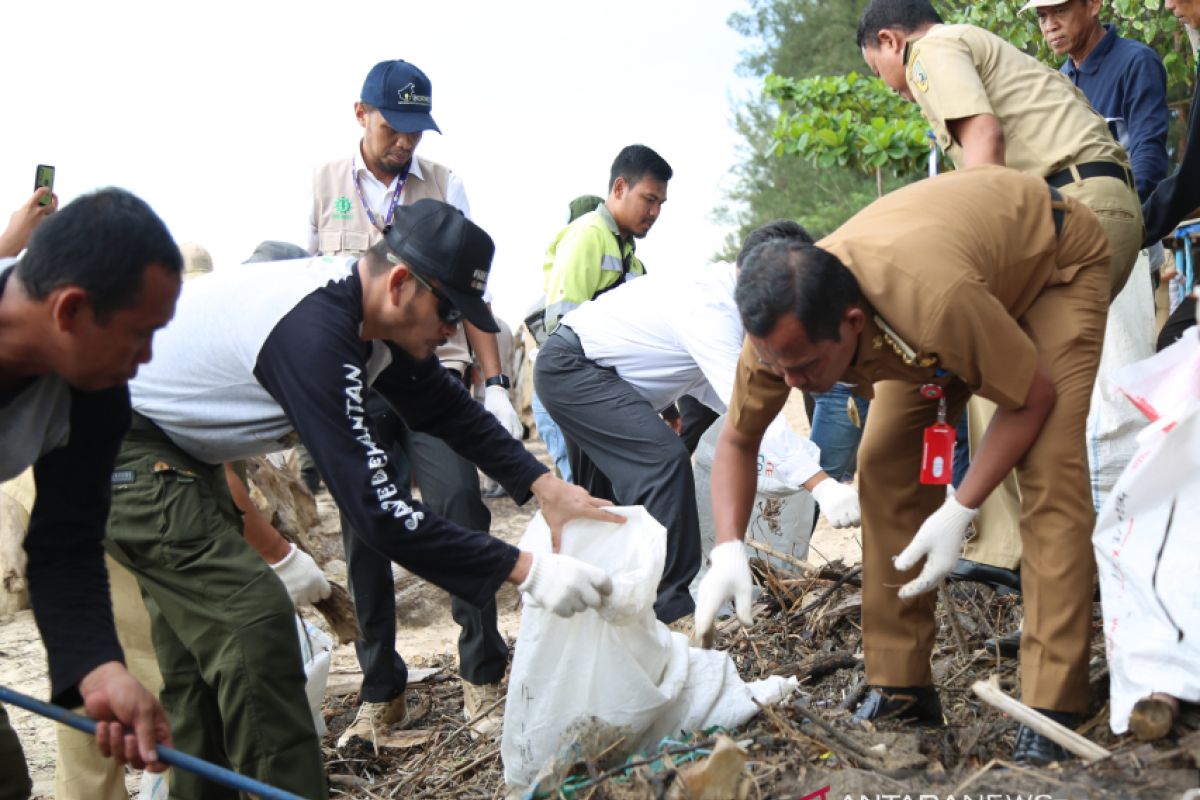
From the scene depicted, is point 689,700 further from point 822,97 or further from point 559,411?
point 822,97

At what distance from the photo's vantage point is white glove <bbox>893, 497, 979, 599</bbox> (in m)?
2.88

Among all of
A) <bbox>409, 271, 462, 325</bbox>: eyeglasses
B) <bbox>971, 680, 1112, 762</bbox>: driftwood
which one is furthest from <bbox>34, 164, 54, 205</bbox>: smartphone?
<bbox>971, 680, 1112, 762</bbox>: driftwood

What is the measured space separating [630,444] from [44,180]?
2.18 m

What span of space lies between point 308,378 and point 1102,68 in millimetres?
3510

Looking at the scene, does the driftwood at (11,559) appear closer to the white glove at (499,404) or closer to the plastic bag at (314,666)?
the white glove at (499,404)

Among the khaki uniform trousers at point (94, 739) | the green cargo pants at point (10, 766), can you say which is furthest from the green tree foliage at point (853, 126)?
the green cargo pants at point (10, 766)

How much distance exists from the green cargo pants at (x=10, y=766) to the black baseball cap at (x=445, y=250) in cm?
138

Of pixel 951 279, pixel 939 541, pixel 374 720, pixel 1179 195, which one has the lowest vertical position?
pixel 374 720

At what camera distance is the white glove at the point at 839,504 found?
3.73 meters

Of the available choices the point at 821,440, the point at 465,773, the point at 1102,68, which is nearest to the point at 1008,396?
the point at 465,773

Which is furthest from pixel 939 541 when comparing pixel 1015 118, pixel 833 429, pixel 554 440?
Result: pixel 554 440

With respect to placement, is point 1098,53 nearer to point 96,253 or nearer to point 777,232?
point 777,232

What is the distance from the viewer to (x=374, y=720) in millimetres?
4215

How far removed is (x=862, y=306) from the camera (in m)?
2.68
